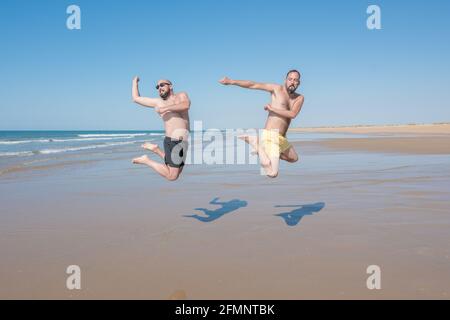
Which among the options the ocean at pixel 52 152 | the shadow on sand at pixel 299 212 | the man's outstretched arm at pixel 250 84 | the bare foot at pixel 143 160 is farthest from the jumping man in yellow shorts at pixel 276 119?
the ocean at pixel 52 152

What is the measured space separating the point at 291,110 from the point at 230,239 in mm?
2462

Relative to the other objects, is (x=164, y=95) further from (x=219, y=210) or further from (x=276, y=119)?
(x=219, y=210)

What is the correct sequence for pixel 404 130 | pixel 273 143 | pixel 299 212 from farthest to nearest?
1. pixel 404 130
2. pixel 299 212
3. pixel 273 143

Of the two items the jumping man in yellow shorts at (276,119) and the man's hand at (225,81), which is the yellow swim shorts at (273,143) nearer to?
the jumping man in yellow shorts at (276,119)

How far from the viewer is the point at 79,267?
4.93 metres

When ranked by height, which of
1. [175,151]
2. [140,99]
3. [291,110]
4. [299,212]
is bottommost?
[299,212]

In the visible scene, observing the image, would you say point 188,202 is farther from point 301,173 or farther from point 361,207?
point 301,173

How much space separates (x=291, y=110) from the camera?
6.96 m

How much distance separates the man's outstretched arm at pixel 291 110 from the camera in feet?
21.4

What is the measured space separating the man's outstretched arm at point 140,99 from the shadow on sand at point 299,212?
2.97m

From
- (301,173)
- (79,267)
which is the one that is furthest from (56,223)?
(301,173)

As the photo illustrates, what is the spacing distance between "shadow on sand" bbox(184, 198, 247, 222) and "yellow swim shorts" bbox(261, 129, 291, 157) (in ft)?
5.01

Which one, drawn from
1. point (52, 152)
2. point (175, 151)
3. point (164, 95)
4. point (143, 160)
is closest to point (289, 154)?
point (175, 151)
